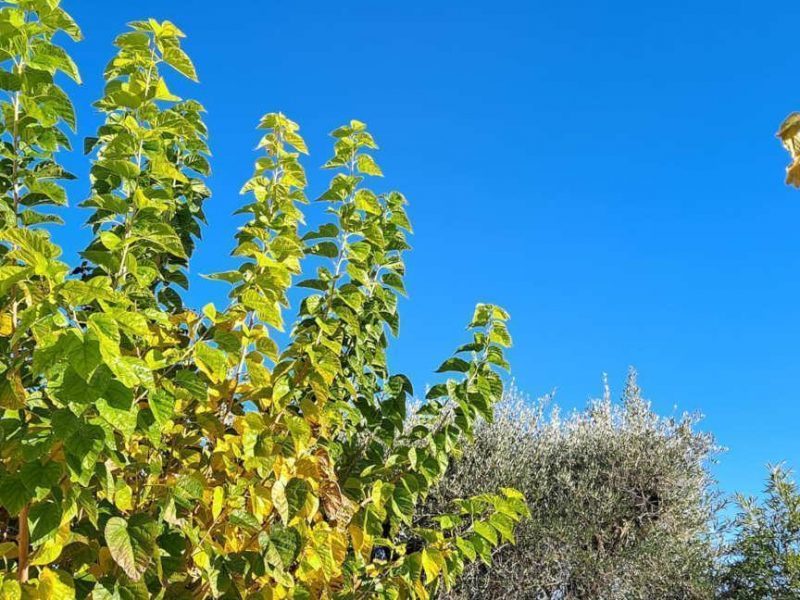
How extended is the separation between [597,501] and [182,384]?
708cm

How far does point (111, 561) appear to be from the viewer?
107 inches

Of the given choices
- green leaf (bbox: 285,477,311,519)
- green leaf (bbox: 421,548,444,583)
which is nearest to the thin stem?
green leaf (bbox: 285,477,311,519)

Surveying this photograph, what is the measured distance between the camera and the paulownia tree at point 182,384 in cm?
221

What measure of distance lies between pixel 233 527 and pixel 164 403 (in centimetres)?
101

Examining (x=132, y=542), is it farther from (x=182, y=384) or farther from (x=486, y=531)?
(x=486, y=531)

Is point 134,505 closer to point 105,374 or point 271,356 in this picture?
point 271,356

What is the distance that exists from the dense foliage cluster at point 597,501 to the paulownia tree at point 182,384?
4133 millimetres

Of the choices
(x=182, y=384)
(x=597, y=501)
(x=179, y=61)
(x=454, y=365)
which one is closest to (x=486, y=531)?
(x=454, y=365)

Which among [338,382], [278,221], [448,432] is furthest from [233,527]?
[278,221]

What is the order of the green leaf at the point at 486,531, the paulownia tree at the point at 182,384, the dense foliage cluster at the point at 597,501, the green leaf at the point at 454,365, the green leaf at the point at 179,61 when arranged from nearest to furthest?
the paulownia tree at the point at 182,384 → the green leaf at the point at 179,61 → the green leaf at the point at 486,531 → the green leaf at the point at 454,365 → the dense foliage cluster at the point at 597,501

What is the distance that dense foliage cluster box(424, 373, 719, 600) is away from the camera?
8.06 m

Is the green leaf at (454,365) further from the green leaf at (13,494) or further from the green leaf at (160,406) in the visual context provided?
the green leaf at (13,494)

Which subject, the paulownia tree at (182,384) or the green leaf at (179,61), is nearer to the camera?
the paulownia tree at (182,384)

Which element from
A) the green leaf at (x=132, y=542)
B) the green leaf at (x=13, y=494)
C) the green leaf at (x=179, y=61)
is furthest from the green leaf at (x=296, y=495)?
the green leaf at (x=179, y=61)
